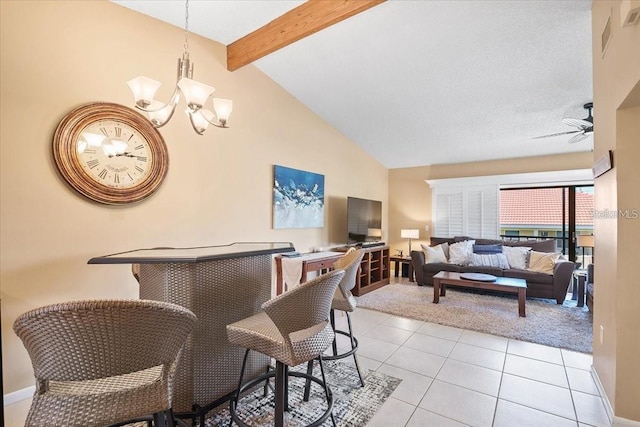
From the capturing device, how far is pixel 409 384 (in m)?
2.34

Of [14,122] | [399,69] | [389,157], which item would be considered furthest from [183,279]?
[389,157]

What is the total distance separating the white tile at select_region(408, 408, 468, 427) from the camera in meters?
1.88

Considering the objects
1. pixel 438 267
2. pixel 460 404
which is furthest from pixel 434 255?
pixel 460 404

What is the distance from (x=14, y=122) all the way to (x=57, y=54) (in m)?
0.63

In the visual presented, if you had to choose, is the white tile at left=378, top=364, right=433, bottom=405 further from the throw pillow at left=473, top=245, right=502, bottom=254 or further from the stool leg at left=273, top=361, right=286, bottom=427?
the throw pillow at left=473, top=245, right=502, bottom=254

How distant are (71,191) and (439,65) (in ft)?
12.6

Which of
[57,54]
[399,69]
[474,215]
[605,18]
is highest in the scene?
[399,69]

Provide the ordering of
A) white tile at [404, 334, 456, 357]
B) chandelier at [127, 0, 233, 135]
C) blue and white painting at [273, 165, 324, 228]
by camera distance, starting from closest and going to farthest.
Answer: chandelier at [127, 0, 233, 135]
white tile at [404, 334, 456, 357]
blue and white painting at [273, 165, 324, 228]

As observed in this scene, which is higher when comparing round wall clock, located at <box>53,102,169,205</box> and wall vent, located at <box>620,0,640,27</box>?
wall vent, located at <box>620,0,640,27</box>

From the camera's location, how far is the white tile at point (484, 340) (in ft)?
9.95

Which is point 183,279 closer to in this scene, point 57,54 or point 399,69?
point 57,54

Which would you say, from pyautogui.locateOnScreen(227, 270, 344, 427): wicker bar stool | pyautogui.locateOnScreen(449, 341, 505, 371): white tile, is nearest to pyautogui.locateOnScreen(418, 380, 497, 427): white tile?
pyautogui.locateOnScreen(449, 341, 505, 371): white tile

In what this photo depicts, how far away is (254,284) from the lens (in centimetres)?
213

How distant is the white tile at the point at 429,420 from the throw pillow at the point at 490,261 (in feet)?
12.8
